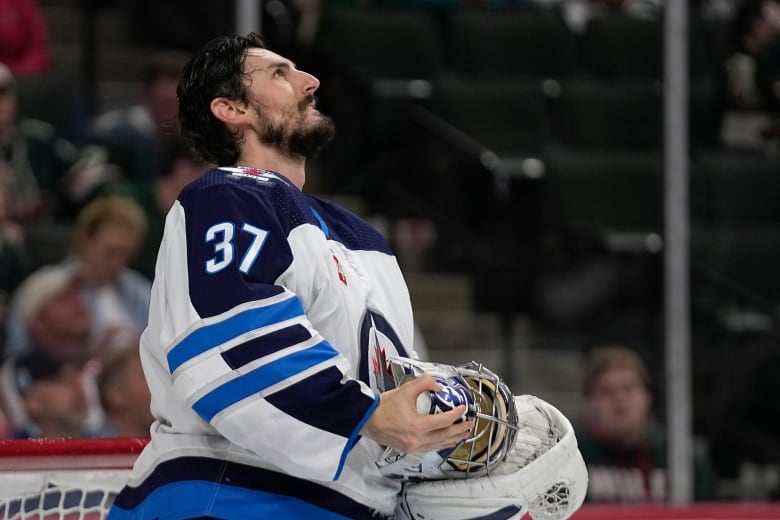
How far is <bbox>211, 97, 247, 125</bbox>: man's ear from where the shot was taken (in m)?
1.79

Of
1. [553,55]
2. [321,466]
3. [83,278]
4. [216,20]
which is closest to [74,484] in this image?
[321,466]

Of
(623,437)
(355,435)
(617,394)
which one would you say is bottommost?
(623,437)

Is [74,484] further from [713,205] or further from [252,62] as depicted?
[713,205]

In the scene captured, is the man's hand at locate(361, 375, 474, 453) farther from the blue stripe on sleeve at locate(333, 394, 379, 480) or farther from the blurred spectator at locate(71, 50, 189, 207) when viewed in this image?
the blurred spectator at locate(71, 50, 189, 207)

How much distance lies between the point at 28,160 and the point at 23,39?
1.52ft

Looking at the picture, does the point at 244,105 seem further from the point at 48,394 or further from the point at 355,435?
the point at 48,394

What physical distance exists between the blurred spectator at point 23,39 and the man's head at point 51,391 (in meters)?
1.02

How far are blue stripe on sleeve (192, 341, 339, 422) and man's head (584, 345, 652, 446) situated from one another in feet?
7.88

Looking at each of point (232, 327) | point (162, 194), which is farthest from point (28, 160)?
point (232, 327)

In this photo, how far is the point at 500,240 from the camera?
161 inches

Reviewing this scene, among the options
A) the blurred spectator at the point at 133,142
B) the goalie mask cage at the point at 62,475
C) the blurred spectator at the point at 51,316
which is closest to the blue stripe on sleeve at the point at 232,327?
the goalie mask cage at the point at 62,475

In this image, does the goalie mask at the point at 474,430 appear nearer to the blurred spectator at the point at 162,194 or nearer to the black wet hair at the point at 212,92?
the black wet hair at the point at 212,92

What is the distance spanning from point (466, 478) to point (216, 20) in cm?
255

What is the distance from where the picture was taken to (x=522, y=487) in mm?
1670
